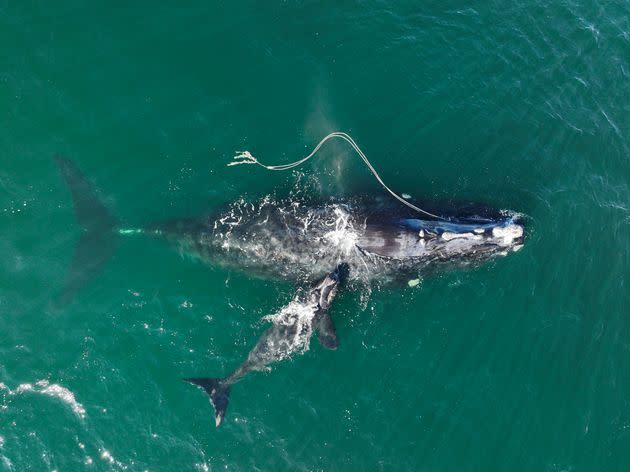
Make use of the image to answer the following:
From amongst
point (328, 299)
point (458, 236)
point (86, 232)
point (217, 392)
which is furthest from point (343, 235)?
point (86, 232)

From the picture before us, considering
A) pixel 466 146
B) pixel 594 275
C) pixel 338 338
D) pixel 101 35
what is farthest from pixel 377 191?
pixel 101 35

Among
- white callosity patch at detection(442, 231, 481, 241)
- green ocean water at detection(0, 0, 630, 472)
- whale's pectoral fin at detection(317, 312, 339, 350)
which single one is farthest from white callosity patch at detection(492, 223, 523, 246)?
whale's pectoral fin at detection(317, 312, 339, 350)

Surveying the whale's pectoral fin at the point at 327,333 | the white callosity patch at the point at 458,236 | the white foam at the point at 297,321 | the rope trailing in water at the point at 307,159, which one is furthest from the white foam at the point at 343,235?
the white callosity patch at the point at 458,236

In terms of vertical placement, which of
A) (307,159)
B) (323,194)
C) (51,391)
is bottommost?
(51,391)

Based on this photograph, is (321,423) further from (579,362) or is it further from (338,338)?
(579,362)

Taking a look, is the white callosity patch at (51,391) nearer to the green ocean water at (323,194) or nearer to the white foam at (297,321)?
the green ocean water at (323,194)

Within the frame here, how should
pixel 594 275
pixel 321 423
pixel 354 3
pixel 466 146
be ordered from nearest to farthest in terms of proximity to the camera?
pixel 321 423 → pixel 594 275 → pixel 466 146 → pixel 354 3

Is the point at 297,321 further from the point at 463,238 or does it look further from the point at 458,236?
the point at 463,238
